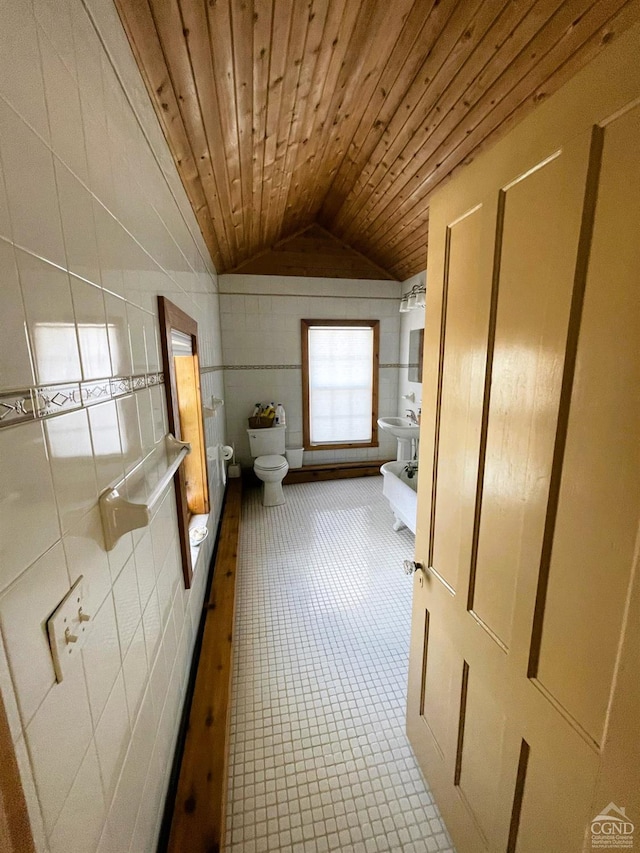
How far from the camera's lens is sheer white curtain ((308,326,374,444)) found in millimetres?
4227

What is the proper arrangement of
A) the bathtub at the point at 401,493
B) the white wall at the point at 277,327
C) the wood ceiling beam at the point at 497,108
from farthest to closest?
the white wall at the point at 277,327
the bathtub at the point at 401,493
the wood ceiling beam at the point at 497,108

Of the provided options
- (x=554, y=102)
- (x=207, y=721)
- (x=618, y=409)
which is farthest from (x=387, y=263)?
(x=207, y=721)

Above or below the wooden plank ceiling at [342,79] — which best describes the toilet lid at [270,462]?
below

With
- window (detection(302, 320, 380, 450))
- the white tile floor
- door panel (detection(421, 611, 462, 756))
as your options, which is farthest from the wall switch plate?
window (detection(302, 320, 380, 450))

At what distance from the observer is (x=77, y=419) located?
62 centimetres

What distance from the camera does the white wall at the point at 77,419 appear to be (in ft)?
1.51

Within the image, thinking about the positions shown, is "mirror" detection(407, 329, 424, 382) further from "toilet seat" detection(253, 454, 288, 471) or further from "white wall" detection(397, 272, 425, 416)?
"toilet seat" detection(253, 454, 288, 471)

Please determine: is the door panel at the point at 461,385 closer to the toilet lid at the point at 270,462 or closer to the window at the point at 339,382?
the toilet lid at the point at 270,462

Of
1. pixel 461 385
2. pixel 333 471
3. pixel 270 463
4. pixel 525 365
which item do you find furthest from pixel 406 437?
pixel 525 365

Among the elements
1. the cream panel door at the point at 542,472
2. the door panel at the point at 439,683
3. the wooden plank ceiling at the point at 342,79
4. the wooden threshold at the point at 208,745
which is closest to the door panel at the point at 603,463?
the cream panel door at the point at 542,472

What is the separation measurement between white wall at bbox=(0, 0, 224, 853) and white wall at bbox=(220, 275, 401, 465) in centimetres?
287

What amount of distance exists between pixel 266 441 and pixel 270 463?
0.38 metres

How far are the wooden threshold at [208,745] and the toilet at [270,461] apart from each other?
151cm

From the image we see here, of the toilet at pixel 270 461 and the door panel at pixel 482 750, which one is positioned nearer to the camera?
the door panel at pixel 482 750
